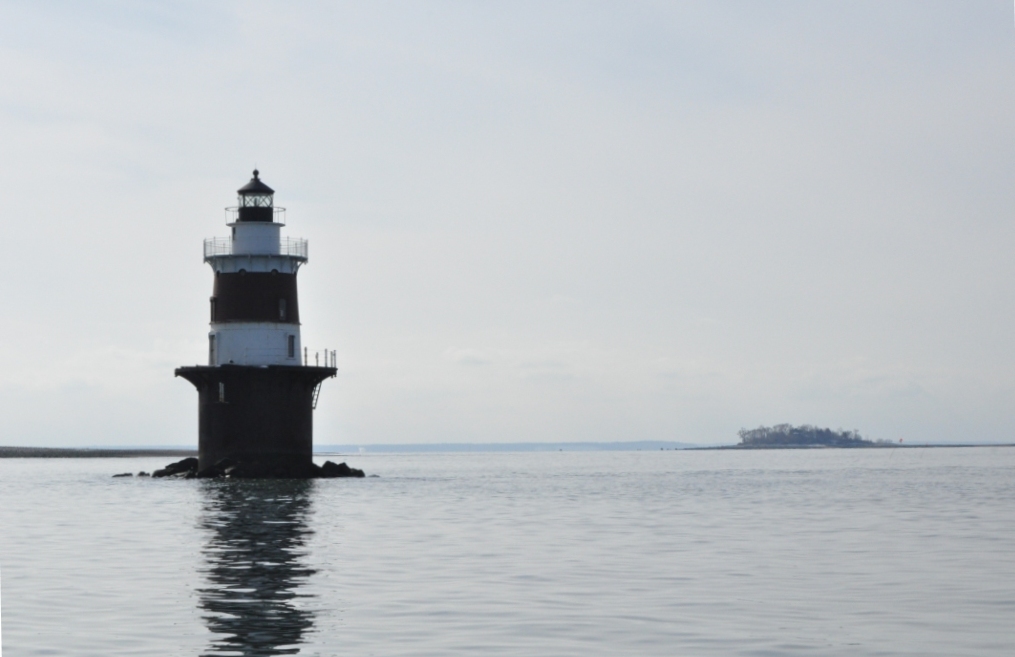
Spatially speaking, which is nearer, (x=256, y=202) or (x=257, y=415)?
(x=257, y=415)

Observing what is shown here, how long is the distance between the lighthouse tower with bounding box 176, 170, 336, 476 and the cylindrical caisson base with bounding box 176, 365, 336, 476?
5cm

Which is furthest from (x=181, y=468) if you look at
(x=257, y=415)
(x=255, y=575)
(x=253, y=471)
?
(x=255, y=575)

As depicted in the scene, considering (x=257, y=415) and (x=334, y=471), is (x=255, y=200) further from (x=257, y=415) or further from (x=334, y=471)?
(x=334, y=471)

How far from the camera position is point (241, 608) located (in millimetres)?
22109

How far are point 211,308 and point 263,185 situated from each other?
21.7ft

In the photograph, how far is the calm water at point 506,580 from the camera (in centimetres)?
1923

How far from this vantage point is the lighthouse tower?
6700cm

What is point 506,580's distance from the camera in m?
26.0

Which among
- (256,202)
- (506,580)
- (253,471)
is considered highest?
(256,202)

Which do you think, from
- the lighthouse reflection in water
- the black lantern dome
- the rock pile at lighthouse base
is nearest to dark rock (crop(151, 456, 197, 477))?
the rock pile at lighthouse base

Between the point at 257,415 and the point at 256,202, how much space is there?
35.0 feet

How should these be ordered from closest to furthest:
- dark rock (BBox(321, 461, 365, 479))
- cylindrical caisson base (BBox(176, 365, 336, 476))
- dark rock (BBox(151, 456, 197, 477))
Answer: cylindrical caisson base (BBox(176, 365, 336, 476)) < dark rock (BBox(321, 461, 365, 479)) < dark rock (BBox(151, 456, 197, 477))

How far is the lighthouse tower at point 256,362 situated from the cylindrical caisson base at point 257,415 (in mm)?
47

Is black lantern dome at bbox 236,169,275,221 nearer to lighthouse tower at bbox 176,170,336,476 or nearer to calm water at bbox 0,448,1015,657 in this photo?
lighthouse tower at bbox 176,170,336,476
